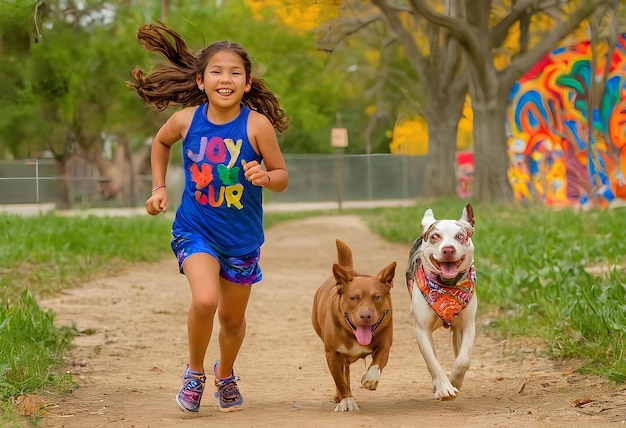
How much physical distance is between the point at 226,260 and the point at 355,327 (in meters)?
0.76

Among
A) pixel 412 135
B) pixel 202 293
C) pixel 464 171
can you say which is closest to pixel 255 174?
pixel 202 293

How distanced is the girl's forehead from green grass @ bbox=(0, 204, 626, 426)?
198cm

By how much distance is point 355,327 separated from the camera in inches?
226

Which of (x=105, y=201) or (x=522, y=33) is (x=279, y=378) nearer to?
(x=522, y=33)

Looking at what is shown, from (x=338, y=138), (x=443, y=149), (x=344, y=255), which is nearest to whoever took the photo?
(x=344, y=255)

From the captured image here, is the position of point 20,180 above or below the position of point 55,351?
above

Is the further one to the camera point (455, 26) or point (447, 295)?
point (455, 26)

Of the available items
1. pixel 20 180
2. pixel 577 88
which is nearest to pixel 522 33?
pixel 577 88

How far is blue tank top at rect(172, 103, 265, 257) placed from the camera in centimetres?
572

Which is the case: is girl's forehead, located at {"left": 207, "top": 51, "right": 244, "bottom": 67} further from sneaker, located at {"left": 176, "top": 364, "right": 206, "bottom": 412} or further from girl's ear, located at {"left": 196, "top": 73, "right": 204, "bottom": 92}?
sneaker, located at {"left": 176, "top": 364, "right": 206, "bottom": 412}

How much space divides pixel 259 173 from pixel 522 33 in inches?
848

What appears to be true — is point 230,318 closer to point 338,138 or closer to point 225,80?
point 225,80

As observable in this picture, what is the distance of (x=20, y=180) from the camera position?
978cm

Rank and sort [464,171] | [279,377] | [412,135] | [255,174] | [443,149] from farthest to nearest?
[464,171]
[412,135]
[443,149]
[279,377]
[255,174]
